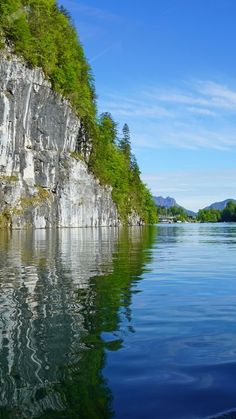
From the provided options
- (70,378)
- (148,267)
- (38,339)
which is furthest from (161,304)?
(148,267)

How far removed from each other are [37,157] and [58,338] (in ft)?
194

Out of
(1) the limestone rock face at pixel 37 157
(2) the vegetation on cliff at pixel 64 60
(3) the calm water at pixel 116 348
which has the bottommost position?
(3) the calm water at pixel 116 348

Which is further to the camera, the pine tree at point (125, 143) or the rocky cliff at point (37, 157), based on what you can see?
the pine tree at point (125, 143)

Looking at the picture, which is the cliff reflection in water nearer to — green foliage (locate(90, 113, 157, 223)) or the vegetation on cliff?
the vegetation on cliff

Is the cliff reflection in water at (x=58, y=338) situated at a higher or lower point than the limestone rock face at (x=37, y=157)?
lower

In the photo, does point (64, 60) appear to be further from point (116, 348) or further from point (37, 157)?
point (116, 348)

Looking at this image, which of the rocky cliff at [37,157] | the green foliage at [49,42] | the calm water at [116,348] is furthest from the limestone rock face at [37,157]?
the calm water at [116,348]

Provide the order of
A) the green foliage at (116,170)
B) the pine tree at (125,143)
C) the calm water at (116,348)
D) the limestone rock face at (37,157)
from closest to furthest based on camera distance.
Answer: the calm water at (116,348)
the limestone rock face at (37,157)
the green foliage at (116,170)
the pine tree at (125,143)

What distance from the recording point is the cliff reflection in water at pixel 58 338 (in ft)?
18.2

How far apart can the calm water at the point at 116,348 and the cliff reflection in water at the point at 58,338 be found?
0.05ft

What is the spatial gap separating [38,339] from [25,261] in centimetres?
1262

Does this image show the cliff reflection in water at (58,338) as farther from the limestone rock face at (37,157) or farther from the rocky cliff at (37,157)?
the rocky cliff at (37,157)

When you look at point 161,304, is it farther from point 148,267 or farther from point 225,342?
point 148,267

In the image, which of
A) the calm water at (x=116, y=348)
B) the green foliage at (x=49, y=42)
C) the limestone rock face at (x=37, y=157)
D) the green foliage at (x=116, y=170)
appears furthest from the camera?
the green foliage at (x=116, y=170)
